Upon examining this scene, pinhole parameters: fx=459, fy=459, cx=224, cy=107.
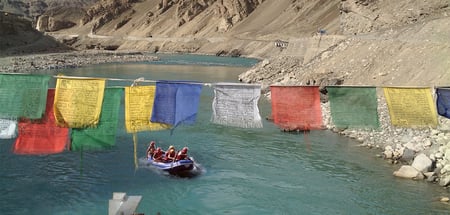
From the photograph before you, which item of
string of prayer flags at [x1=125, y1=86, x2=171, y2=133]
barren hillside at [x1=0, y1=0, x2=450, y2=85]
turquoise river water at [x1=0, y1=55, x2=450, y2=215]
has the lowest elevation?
turquoise river water at [x1=0, y1=55, x2=450, y2=215]

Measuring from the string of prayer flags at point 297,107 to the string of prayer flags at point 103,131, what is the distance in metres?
4.08

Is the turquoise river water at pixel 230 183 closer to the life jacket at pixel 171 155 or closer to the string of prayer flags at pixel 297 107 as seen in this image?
the life jacket at pixel 171 155

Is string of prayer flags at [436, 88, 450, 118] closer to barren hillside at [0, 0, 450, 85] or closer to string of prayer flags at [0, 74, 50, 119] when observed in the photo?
string of prayer flags at [0, 74, 50, 119]

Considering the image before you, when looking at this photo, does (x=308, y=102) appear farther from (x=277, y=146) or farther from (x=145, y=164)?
(x=277, y=146)

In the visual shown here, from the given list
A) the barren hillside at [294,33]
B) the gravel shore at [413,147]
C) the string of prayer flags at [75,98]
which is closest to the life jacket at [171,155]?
the string of prayer flags at [75,98]

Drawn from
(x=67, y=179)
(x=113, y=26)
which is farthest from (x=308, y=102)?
(x=113, y=26)

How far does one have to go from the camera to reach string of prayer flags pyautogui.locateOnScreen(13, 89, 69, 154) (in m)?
11.4

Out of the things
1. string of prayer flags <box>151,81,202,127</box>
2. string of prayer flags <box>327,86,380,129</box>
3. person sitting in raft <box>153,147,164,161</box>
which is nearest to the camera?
string of prayer flags <box>151,81,202,127</box>

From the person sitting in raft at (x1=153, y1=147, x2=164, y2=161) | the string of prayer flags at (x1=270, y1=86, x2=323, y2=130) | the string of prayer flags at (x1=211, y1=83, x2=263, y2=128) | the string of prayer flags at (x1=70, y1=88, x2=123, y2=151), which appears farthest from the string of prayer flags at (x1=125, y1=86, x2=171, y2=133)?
the person sitting in raft at (x1=153, y1=147, x2=164, y2=161)

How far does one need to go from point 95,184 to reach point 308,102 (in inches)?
336

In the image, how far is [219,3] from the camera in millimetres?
132500

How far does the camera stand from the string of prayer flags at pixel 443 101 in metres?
11.9

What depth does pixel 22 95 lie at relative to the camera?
11.2 meters

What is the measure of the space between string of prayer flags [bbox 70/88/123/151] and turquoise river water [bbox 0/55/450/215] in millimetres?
766
